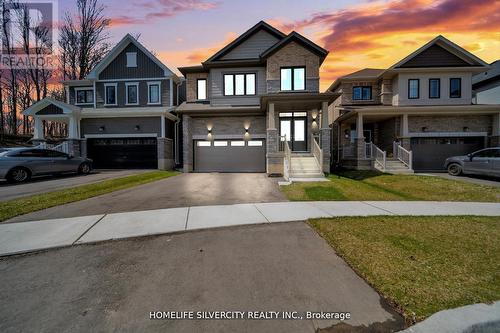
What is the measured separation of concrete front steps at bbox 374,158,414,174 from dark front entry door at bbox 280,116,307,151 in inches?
204

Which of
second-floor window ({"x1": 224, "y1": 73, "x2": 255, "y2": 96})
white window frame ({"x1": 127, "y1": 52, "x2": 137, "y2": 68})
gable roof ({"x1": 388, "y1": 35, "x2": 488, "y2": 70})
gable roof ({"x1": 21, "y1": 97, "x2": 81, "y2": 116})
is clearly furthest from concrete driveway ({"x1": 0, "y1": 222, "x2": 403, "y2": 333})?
white window frame ({"x1": 127, "y1": 52, "x2": 137, "y2": 68})

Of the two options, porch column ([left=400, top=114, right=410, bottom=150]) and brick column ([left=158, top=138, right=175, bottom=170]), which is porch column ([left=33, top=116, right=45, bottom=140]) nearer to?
brick column ([left=158, top=138, right=175, bottom=170])

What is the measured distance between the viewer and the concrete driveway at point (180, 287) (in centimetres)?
242

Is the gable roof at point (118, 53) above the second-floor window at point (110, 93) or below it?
above

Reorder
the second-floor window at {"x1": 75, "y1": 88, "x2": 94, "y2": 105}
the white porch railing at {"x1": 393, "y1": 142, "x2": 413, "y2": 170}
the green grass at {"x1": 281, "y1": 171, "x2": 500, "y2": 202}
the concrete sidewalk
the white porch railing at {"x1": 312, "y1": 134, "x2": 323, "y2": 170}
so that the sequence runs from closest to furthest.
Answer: the concrete sidewalk → the green grass at {"x1": 281, "y1": 171, "x2": 500, "y2": 202} → the white porch railing at {"x1": 312, "y1": 134, "x2": 323, "y2": 170} → the white porch railing at {"x1": 393, "y1": 142, "x2": 413, "y2": 170} → the second-floor window at {"x1": 75, "y1": 88, "x2": 94, "y2": 105}

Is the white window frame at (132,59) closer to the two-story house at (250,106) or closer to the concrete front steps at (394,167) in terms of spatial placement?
the two-story house at (250,106)

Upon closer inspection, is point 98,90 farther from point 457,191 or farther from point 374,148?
point 457,191

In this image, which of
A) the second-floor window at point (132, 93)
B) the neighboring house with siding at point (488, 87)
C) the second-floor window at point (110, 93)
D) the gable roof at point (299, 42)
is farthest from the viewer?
the neighboring house with siding at point (488, 87)

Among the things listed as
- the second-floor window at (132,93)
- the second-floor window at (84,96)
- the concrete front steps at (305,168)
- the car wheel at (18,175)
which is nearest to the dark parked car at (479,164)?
the concrete front steps at (305,168)

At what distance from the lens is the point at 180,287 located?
3.03 metres

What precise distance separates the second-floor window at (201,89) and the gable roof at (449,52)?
46.4 ft

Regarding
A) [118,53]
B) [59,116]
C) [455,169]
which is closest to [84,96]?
Result: [59,116]

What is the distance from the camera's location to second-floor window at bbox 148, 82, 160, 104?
19578 mm

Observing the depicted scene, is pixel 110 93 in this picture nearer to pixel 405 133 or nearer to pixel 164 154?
pixel 164 154
